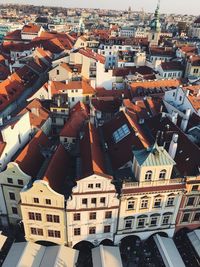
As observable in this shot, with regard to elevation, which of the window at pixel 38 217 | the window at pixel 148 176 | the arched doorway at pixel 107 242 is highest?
the window at pixel 148 176

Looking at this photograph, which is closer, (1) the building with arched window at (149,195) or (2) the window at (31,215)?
(1) the building with arched window at (149,195)

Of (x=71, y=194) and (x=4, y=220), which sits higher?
(x=71, y=194)

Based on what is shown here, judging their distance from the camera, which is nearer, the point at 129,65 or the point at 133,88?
the point at 133,88

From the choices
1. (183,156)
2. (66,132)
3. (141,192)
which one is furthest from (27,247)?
(183,156)

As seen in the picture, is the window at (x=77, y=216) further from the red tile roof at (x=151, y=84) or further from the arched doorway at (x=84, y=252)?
the red tile roof at (x=151, y=84)

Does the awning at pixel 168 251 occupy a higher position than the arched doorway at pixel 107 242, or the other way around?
the awning at pixel 168 251

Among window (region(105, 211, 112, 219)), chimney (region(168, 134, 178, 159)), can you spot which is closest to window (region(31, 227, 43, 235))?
window (region(105, 211, 112, 219))

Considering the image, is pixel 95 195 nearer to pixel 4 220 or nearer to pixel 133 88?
pixel 4 220

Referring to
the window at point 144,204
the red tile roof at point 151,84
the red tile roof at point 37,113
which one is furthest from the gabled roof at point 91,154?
the red tile roof at point 151,84
